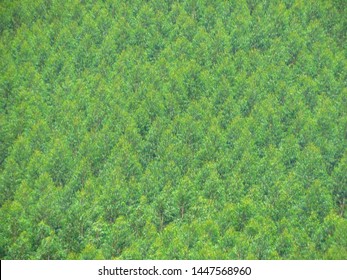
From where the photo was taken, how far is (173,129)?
6850 centimetres

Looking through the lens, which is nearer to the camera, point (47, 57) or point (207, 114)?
point (207, 114)

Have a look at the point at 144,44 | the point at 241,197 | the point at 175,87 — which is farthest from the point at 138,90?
the point at 241,197

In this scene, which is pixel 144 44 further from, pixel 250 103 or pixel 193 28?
pixel 250 103

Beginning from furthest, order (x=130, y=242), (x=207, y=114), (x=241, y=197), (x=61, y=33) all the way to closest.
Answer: (x=61, y=33)
(x=207, y=114)
(x=241, y=197)
(x=130, y=242)

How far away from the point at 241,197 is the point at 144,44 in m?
27.2

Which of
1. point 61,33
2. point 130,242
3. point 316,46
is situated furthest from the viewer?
point 61,33

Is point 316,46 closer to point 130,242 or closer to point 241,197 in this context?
point 241,197

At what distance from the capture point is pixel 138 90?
7400 centimetres

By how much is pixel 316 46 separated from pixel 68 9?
90.0 ft

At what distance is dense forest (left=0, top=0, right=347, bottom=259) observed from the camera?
185 feet

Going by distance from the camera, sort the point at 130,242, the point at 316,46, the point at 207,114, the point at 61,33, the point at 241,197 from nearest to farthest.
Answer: the point at 130,242 → the point at 241,197 → the point at 207,114 → the point at 316,46 → the point at 61,33

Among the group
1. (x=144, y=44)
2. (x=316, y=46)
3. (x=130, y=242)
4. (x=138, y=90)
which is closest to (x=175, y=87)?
(x=138, y=90)

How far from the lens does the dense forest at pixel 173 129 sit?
5653cm

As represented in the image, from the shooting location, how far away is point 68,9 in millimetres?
87375
